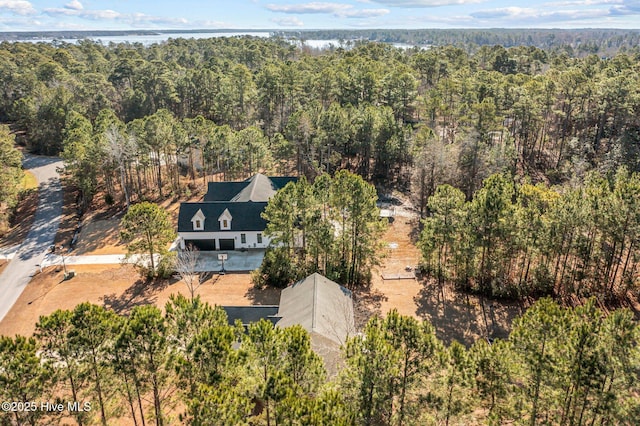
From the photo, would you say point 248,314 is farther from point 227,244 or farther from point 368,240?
point 227,244

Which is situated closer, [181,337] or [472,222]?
[181,337]

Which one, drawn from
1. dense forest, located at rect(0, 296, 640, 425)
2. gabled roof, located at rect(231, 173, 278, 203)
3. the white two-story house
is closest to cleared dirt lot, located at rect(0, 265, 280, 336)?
the white two-story house

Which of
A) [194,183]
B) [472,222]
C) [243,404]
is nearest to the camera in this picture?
[243,404]

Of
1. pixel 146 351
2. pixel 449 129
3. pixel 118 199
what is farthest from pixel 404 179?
pixel 146 351

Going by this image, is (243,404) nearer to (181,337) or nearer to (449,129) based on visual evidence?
(181,337)

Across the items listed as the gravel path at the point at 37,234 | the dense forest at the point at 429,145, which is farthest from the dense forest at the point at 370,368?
the gravel path at the point at 37,234

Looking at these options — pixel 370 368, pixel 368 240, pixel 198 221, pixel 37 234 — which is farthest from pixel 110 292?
pixel 370 368

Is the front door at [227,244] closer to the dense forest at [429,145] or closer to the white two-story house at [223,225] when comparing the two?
the white two-story house at [223,225]
